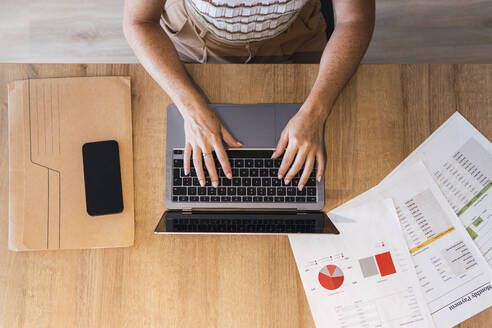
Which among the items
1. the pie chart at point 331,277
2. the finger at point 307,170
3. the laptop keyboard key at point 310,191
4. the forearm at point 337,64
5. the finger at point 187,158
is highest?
the forearm at point 337,64

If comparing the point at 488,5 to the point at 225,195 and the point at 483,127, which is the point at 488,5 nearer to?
the point at 483,127

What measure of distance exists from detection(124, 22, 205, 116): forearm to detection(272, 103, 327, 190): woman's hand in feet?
0.80

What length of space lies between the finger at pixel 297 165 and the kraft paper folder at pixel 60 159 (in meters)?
0.42

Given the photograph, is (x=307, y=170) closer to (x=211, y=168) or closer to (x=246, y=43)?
(x=211, y=168)

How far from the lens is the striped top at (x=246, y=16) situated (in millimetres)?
838

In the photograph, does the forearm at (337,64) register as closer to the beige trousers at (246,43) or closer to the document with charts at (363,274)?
the beige trousers at (246,43)

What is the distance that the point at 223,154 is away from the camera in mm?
851

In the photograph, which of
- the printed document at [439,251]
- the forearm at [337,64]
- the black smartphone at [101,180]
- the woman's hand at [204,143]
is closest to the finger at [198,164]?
the woman's hand at [204,143]

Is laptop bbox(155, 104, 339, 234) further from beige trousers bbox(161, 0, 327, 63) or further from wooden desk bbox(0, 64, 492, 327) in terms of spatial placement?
beige trousers bbox(161, 0, 327, 63)

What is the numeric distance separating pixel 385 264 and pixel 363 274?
0.06 m

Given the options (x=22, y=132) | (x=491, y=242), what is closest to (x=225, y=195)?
(x=22, y=132)

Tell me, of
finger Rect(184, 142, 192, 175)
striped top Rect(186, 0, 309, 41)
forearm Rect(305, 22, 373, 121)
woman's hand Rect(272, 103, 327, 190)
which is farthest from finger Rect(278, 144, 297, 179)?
striped top Rect(186, 0, 309, 41)

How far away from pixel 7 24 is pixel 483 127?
1926mm

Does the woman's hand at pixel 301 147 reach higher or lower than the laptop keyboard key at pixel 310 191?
higher
